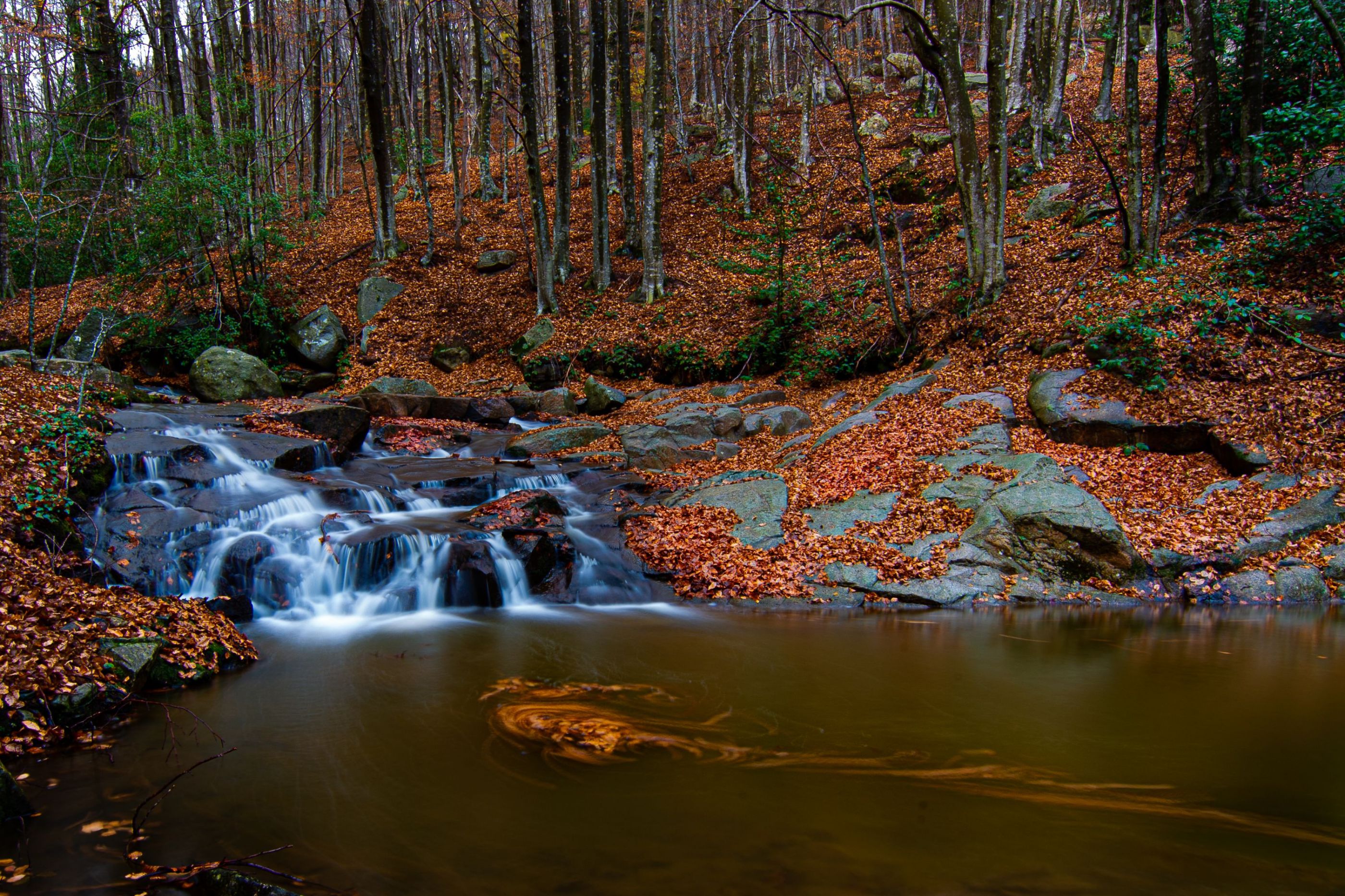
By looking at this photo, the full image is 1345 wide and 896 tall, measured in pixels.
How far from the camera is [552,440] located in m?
12.0

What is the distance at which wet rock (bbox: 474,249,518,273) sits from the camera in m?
20.9

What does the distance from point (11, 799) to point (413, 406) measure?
36.3 ft

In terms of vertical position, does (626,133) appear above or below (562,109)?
above

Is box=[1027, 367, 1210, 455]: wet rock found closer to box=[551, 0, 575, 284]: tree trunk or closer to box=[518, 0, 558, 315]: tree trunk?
box=[518, 0, 558, 315]: tree trunk

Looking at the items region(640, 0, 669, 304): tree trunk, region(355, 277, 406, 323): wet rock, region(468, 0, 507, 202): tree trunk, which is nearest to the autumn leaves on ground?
region(355, 277, 406, 323): wet rock

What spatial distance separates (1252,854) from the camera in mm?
3021

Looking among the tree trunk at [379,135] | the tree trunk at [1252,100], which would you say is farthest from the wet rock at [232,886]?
the tree trunk at [1252,100]

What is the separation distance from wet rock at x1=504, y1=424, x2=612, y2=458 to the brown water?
5.68 m

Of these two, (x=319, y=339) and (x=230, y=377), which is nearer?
(x=230, y=377)

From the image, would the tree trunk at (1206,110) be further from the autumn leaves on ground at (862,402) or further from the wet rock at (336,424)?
the wet rock at (336,424)

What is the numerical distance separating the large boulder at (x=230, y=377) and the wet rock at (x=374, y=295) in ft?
13.8

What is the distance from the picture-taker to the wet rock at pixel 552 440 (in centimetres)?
1173

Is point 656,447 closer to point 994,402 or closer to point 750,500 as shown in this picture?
point 750,500

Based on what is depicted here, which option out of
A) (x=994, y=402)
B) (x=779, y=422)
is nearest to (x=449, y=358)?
(x=779, y=422)
